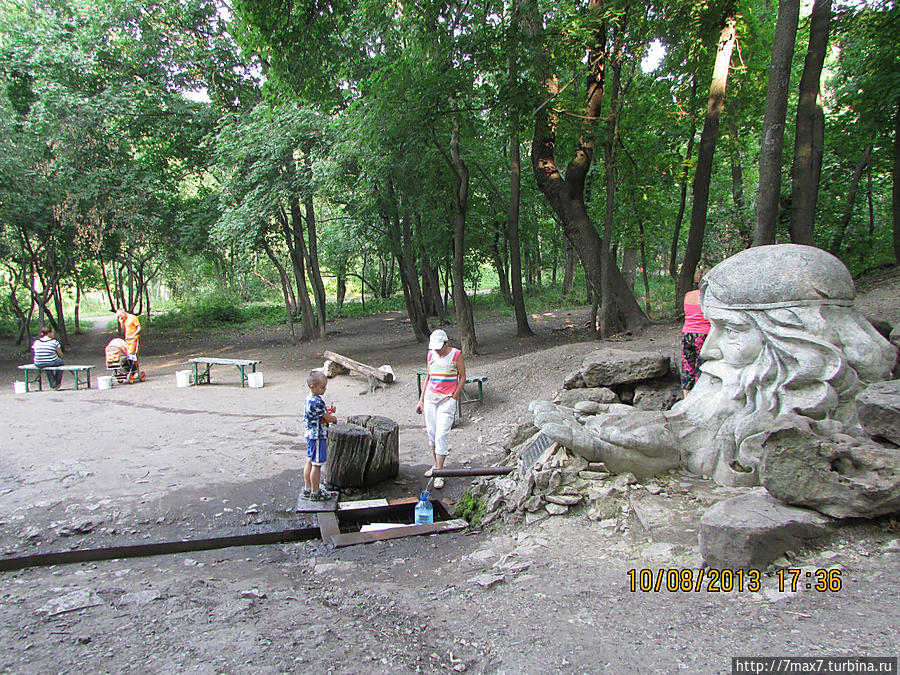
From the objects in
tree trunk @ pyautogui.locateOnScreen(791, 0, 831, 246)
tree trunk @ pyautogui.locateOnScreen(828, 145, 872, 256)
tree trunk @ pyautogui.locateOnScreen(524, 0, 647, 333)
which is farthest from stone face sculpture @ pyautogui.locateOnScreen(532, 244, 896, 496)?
tree trunk @ pyautogui.locateOnScreen(828, 145, 872, 256)

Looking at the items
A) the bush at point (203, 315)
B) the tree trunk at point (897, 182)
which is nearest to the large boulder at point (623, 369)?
the tree trunk at point (897, 182)

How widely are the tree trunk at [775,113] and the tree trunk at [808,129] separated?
40.0 inches

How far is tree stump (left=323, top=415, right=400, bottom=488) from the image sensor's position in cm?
590

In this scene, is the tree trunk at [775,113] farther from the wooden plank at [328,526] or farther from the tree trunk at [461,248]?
the wooden plank at [328,526]

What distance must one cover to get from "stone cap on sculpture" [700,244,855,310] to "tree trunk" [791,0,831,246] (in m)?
4.58

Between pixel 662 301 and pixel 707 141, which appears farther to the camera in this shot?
pixel 662 301

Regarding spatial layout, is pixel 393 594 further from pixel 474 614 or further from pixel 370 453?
pixel 370 453

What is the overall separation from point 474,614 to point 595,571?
85 centimetres

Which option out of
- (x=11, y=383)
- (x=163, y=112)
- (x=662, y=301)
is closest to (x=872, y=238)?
(x=662, y=301)

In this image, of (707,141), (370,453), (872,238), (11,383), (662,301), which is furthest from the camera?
(662,301)

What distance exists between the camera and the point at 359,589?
357cm

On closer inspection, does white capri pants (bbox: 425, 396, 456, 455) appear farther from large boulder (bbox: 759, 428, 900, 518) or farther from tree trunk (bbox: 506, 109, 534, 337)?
tree trunk (bbox: 506, 109, 534, 337)

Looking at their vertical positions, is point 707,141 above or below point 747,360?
above

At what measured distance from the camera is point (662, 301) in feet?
71.2
